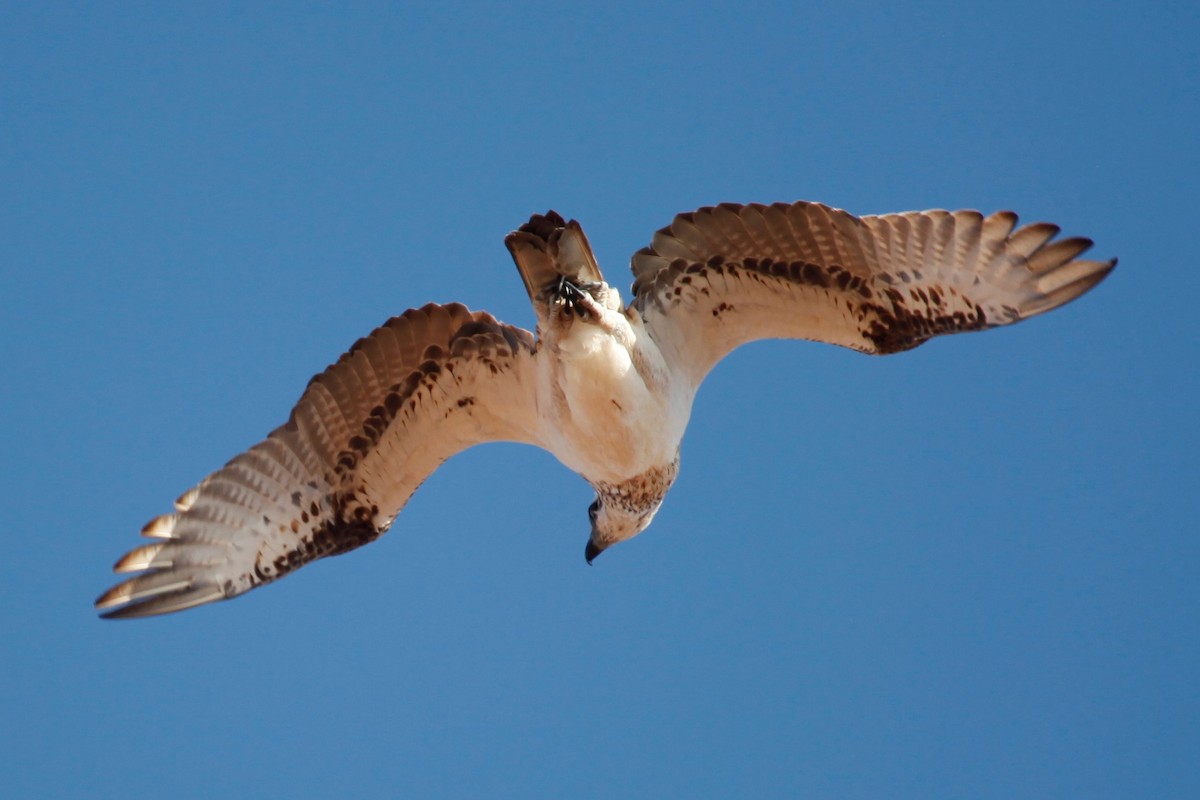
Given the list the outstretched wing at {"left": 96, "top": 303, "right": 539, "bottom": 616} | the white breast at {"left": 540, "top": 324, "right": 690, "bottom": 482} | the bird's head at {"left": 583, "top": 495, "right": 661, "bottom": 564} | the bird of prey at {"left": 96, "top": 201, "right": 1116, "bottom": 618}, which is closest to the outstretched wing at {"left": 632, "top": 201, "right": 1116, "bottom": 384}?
the bird of prey at {"left": 96, "top": 201, "right": 1116, "bottom": 618}

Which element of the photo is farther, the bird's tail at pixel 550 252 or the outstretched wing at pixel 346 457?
the outstretched wing at pixel 346 457

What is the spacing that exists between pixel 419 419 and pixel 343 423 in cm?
44

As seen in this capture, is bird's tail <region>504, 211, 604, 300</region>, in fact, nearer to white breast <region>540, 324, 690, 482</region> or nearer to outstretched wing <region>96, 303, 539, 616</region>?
white breast <region>540, 324, 690, 482</region>

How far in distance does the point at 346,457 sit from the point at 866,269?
10.3ft

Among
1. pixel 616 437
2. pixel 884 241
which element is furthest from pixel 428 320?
pixel 884 241

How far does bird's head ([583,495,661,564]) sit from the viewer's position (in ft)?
27.7

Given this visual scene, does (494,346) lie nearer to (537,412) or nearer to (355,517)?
(537,412)

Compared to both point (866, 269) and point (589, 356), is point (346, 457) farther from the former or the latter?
point (866, 269)

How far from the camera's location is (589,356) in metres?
7.56

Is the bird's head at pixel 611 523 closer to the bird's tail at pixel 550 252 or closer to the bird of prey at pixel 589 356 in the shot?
the bird of prey at pixel 589 356

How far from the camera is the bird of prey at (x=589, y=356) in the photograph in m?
7.55

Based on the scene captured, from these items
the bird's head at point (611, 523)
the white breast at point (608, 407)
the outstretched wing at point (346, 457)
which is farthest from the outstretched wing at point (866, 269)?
the bird's head at point (611, 523)

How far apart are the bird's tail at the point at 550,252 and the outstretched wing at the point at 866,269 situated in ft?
1.55

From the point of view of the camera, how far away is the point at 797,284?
25.3ft
